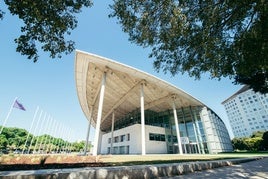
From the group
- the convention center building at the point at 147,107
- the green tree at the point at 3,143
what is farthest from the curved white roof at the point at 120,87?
A: the green tree at the point at 3,143

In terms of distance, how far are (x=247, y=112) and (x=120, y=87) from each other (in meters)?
103

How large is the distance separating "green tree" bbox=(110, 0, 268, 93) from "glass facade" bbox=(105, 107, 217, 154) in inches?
1022

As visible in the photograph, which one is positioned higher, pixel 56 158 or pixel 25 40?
pixel 25 40

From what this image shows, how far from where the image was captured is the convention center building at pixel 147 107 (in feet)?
79.5

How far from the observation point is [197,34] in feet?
27.0

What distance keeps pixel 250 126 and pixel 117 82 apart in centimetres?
10413

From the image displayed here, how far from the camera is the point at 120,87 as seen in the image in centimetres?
2930

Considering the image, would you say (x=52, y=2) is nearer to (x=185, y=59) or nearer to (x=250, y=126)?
(x=185, y=59)

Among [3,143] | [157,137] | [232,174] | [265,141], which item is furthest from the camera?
[3,143]

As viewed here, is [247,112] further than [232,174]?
Yes

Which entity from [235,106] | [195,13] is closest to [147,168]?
[195,13]

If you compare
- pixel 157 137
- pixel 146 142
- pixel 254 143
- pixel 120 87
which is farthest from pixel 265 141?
pixel 120 87

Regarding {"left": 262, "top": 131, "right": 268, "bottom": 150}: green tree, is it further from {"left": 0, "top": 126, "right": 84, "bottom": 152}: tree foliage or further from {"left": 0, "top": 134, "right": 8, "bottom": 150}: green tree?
{"left": 0, "top": 134, "right": 8, "bottom": 150}: green tree

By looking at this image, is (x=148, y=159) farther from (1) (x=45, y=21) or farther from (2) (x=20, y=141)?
(2) (x=20, y=141)
